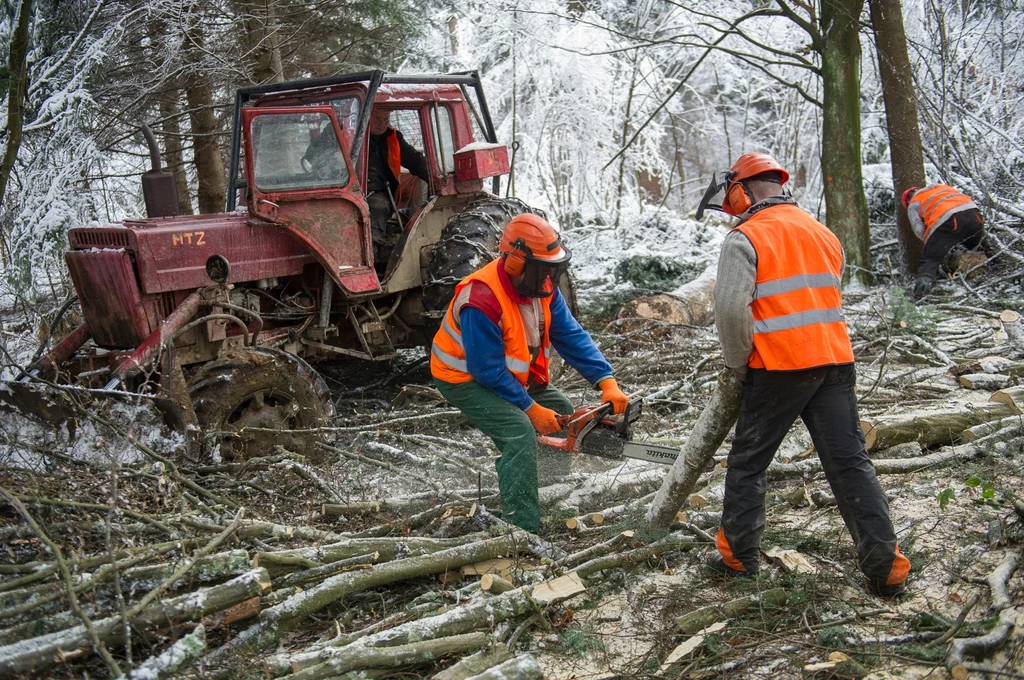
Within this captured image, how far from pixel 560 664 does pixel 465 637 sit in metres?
0.39

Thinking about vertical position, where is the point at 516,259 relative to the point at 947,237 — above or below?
above

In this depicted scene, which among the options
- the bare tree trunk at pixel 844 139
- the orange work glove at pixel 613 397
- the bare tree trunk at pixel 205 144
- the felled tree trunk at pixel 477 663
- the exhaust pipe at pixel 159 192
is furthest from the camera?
the bare tree trunk at pixel 205 144

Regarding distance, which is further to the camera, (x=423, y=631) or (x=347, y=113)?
(x=347, y=113)

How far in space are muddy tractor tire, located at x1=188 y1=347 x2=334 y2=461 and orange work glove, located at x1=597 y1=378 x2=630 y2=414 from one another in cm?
200

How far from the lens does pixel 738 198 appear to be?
12.1 feet

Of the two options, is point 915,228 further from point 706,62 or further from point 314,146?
point 706,62

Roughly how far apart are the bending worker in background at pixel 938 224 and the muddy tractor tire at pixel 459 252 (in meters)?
4.87

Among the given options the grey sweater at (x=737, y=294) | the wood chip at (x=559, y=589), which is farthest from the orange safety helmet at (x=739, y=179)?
the wood chip at (x=559, y=589)

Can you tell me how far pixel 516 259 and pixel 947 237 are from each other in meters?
6.48

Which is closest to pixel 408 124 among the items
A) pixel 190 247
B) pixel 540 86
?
pixel 190 247

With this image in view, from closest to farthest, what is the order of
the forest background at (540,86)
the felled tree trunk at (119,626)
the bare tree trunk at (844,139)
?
the felled tree trunk at (119,626)
the forest background at (540,86)
the bare tree trunk at (844,139)

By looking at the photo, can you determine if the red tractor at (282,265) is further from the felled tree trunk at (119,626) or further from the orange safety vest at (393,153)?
the felled tree trunk at (119,626)

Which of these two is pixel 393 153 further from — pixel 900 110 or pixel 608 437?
pixel 900 110

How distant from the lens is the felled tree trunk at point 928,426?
15.9 feet
